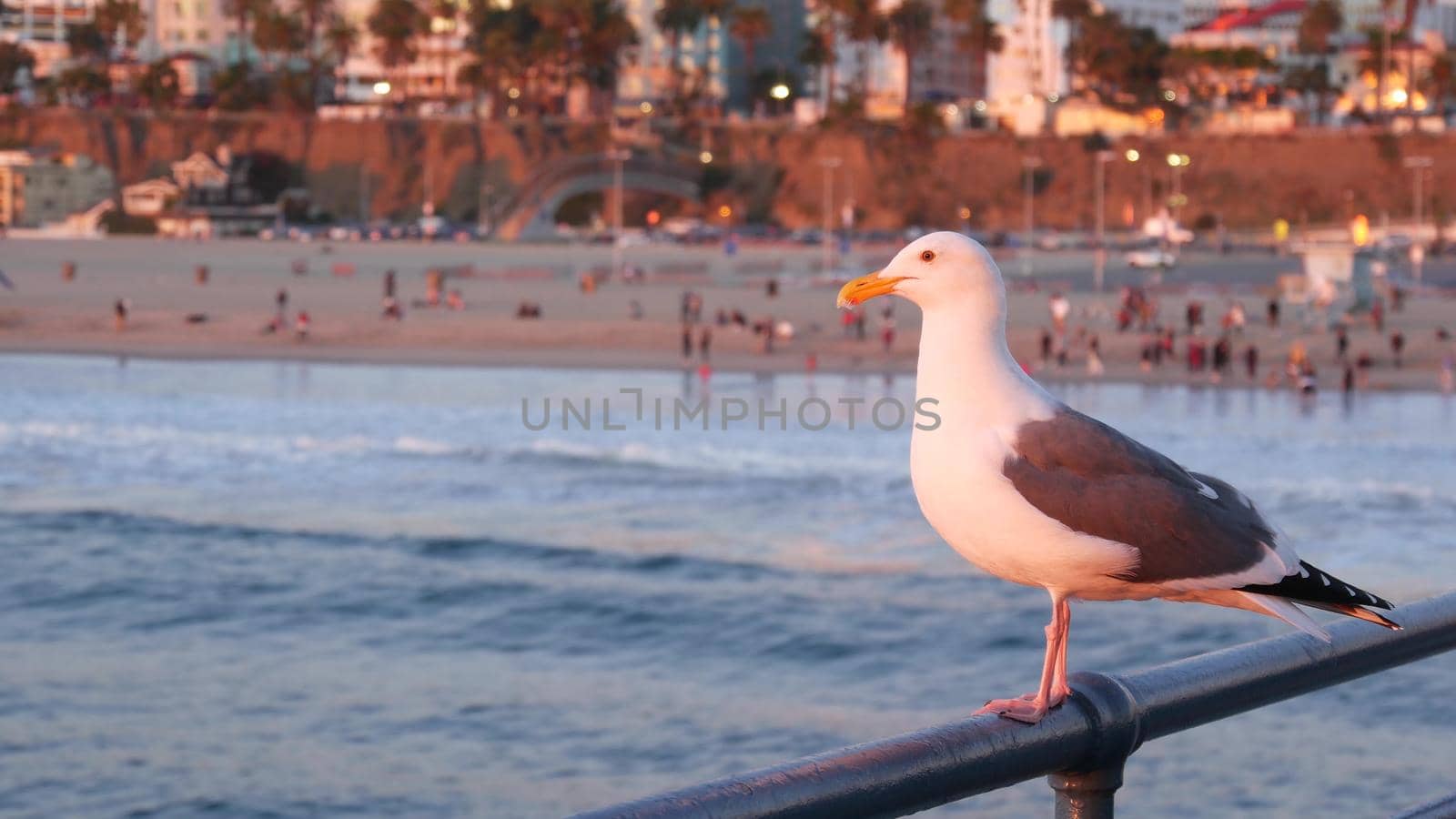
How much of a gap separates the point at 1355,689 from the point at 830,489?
37.1 feet

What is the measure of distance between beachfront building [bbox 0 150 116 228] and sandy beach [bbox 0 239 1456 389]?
135ft

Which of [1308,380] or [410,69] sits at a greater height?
[410,69]

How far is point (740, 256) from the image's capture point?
314 feet

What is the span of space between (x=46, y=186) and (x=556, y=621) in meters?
123

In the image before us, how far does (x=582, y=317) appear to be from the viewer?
191 feet

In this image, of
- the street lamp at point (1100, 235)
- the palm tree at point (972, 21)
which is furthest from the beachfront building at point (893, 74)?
the street lamp at point (1100, 235)

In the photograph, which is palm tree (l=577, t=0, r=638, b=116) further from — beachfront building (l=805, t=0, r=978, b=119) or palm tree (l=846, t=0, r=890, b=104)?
palm tree (l=846, t=0, r=890, b=104)

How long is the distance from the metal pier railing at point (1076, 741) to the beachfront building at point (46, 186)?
131375 mm

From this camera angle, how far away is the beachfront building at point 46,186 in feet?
415

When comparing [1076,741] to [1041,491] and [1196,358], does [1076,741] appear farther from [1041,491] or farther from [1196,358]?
[1196,358]

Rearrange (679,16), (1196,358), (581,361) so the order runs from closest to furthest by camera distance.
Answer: (1196,358)
(581,361)
(679,16)

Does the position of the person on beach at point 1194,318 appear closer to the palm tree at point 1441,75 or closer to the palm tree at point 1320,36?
the palm tree at point 1441,75

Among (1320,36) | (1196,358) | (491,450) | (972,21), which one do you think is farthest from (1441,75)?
(491,450)

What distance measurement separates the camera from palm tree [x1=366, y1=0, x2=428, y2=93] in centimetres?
14325
